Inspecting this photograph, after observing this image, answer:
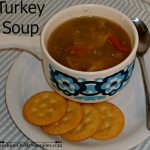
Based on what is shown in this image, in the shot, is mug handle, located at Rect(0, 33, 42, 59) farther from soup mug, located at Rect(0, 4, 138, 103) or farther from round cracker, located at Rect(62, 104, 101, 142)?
round cracker, located at Rect(62, 104, 101, 142)

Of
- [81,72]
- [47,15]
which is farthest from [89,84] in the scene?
[47,15]

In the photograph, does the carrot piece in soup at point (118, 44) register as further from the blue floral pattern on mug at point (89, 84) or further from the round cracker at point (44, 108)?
the round cracker at point (44, 108)

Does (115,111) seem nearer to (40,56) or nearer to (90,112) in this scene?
(90,112)

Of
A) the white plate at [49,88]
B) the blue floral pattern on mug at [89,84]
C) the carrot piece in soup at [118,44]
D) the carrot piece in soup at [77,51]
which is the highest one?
the carrot piece in soup at [118,44]

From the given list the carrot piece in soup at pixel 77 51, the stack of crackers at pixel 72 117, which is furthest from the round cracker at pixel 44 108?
the carrot piece in soup at pixel 77 51

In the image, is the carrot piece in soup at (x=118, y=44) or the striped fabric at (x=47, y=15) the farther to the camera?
the striped fabric at (x=47, y=15)

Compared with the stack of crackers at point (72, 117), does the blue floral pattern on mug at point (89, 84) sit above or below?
above

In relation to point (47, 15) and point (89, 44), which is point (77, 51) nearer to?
point (89, 44)

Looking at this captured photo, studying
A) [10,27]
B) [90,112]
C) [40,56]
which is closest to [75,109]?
[90,112]
